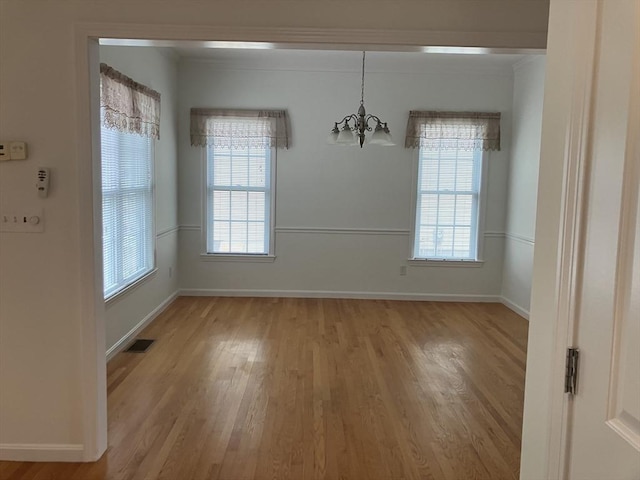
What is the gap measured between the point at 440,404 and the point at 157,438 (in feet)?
5.84

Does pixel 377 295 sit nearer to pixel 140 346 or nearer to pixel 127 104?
pixel 140 346

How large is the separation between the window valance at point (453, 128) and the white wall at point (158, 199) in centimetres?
272

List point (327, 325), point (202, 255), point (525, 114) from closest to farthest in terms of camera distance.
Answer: point (327, 325)
point (525, 114)
point (202, 255)

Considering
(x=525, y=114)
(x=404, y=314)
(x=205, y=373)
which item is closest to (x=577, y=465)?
(x=205, y=373)

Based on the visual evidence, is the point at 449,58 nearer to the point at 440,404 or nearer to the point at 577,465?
the point at 440,404

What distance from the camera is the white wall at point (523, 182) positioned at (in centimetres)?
548

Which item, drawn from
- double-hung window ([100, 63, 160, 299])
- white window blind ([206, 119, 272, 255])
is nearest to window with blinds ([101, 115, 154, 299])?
double-hung window ([100, 63, 160, 299])

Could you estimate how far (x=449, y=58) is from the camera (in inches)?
230

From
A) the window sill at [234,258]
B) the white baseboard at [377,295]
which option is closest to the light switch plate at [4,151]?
the window sill at [234,258]

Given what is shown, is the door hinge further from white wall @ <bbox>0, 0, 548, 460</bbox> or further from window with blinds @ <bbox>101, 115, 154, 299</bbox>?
window with blinds @ <bbox>101, 115, 154, 299</bbox>

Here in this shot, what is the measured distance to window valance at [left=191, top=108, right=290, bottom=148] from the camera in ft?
20.0

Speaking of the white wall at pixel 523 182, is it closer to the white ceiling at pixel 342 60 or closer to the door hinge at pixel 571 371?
the white ceiling at pixel 342 60

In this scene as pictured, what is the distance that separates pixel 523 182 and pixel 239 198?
3.26 metres

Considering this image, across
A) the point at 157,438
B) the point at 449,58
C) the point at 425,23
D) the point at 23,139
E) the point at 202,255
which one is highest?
the point at 449,58
